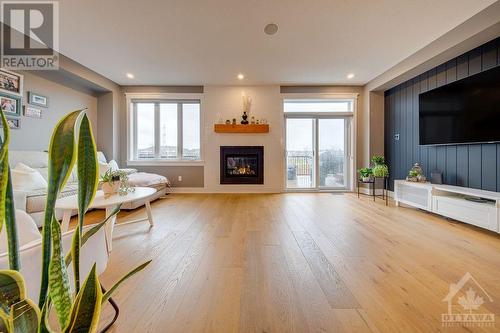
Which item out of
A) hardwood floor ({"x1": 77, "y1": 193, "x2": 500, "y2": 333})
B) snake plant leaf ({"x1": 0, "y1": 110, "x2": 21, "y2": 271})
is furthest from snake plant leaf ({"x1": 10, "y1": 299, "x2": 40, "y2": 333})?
hardwood floor ({"x1": 77, "y1": 193, "x2": 500, "y2": 333})

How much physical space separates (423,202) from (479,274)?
1866mm

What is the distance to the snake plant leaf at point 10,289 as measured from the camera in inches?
17.1

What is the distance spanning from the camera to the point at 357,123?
5.04 metres

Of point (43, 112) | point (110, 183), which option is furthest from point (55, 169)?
point (43, 112)

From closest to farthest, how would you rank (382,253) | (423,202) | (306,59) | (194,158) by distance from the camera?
(382,253) → (423,202) → (306,59) → (194,158)

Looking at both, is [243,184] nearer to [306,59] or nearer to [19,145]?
[306,59]

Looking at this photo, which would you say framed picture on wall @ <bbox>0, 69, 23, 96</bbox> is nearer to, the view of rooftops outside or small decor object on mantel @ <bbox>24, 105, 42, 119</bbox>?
small decor object on mantel @ <bbox>24, 105, 42, 119</bbox>

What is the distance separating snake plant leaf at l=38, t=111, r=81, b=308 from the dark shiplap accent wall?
409 centimetres

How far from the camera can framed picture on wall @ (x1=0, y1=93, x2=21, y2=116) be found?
2.99 meters

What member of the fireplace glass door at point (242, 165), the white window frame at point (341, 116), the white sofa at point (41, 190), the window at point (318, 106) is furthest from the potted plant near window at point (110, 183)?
→ the window at point (318, 106)

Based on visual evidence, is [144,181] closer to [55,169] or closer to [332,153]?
[55,169]

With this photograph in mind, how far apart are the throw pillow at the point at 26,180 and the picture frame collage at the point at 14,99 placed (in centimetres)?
78

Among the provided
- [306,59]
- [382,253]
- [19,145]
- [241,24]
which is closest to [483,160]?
[382,253]

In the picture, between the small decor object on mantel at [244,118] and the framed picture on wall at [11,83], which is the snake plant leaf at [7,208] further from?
the small decor object on mantel at [244,118]
